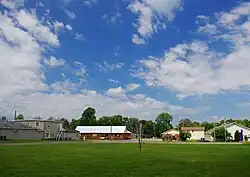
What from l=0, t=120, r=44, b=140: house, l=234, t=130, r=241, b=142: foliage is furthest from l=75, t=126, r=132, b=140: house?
l=234, t=130, r=241, b=142: foliage

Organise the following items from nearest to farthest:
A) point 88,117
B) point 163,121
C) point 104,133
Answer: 1. point 104,133
2. point 88,117
3. point 163,121

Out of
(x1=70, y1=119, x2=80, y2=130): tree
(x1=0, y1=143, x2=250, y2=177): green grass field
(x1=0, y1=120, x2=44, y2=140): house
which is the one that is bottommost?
(x1=0, y1=143, x2=250, y2=177): green grass field

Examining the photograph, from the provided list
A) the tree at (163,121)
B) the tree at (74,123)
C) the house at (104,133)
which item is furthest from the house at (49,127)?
the tree at (163,121)

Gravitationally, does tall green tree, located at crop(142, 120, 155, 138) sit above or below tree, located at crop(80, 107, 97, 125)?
below

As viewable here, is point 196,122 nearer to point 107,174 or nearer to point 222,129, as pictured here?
point 222,129

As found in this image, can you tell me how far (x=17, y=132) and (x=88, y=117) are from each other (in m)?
78.3

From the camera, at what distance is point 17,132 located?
92562 millimetres

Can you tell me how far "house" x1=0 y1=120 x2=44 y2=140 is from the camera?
8806cm

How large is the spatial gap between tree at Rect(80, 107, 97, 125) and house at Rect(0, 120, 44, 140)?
63.9m

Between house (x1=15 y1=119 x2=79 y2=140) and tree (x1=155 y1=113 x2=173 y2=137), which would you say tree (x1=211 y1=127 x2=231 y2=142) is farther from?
tree (x1=155 y1=113 x2=173 y2=137)

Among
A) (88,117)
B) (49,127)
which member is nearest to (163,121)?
(88,117)

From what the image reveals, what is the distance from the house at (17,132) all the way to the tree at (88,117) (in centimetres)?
6388

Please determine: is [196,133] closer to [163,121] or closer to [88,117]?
[163,121]

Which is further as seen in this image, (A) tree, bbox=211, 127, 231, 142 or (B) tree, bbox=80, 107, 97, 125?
(B) tree, bbox=80, 107, 97, 125
